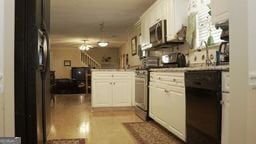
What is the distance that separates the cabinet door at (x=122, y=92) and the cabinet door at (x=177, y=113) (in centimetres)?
256

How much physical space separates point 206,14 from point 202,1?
0.75 feet

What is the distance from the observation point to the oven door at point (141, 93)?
4969 millimetres

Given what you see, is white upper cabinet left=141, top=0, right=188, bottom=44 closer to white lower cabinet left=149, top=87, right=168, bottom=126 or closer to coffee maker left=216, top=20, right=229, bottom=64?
white lower cabinet left=149, top=87, right=168, bottom=126

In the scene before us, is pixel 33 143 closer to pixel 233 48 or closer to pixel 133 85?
pixel 233 48

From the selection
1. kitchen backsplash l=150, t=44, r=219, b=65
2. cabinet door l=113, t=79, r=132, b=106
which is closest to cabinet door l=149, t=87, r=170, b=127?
kitchen backsplash l=150, t=44, r=219, b=65

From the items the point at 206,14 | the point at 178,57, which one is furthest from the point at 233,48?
the point at 178,57

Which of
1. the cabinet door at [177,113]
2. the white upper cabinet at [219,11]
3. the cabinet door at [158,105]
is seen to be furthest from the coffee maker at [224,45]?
the cabinet door at [158,105]

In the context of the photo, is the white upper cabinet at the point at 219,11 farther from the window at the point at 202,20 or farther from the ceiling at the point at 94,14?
the ceiling at the point at 94,14

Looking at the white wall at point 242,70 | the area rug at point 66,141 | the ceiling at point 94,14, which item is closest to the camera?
the white wall at point 242,70

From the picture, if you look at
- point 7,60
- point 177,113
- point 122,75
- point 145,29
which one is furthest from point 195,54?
point 7,60

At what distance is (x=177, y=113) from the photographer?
3264mm

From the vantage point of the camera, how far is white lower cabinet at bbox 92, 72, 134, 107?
596cm

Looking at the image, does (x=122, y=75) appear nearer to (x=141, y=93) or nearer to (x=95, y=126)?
(x=141, y=93)

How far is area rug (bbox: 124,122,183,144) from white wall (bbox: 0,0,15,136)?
208cm
